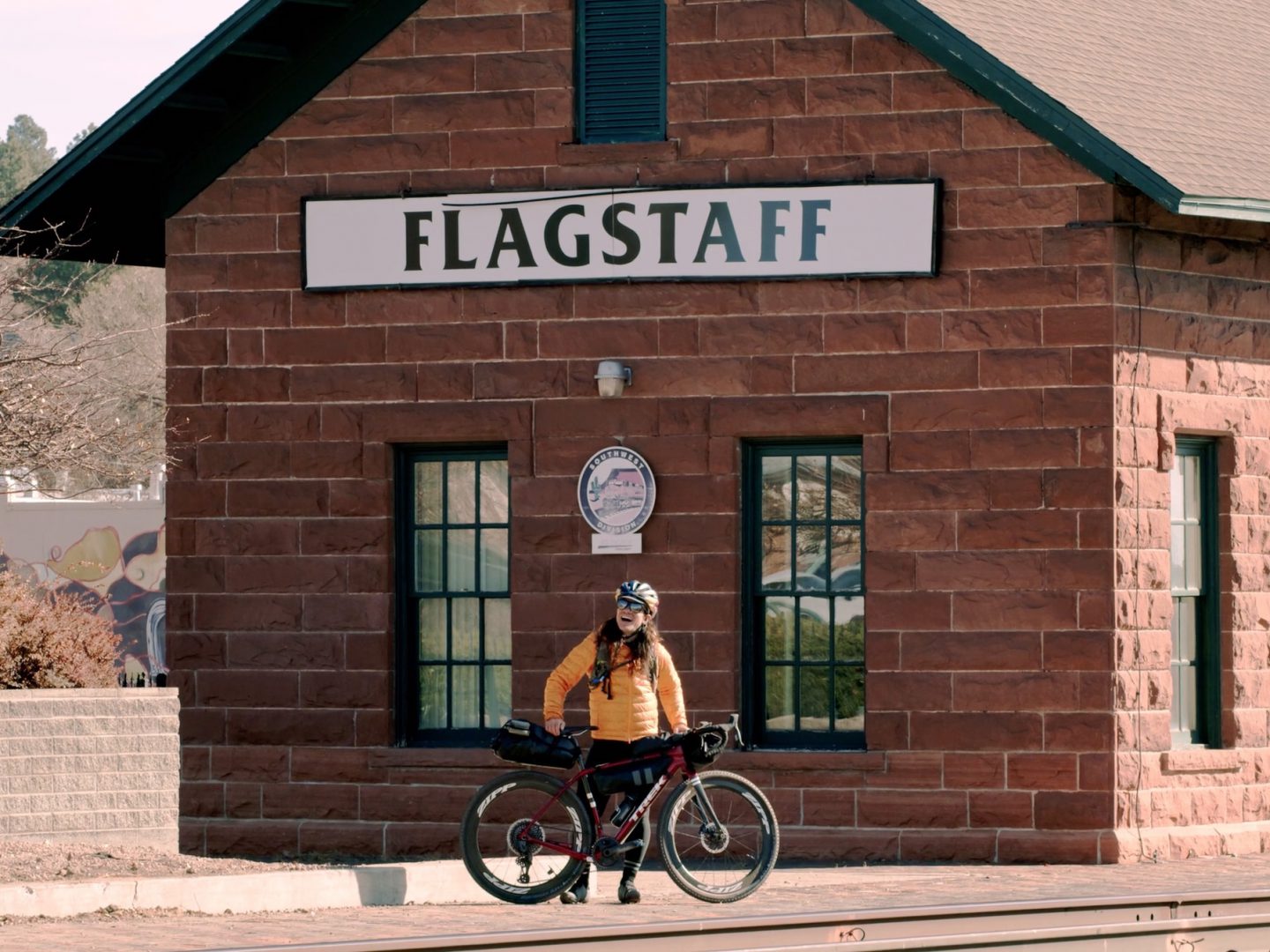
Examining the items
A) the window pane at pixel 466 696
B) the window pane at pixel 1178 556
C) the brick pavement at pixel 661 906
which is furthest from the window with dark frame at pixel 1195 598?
the window pane at pixel 466 696

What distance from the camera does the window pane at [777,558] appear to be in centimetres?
1550

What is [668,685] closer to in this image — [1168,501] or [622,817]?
[622,817]

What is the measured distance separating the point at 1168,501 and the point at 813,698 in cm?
262

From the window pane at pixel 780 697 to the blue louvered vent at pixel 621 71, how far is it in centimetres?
362

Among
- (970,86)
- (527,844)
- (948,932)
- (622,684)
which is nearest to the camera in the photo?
(948,932)

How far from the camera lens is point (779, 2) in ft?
50.5

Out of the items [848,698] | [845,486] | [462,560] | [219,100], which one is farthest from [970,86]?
[219,100]

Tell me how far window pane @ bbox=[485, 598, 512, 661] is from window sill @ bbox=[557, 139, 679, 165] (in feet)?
9.89

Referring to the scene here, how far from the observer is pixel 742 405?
15344mm

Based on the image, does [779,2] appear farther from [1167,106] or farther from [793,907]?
[793,907]

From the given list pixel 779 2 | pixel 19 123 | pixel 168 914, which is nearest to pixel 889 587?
pixel 779 2

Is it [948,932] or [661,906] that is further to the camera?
[661,906]

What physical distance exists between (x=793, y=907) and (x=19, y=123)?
123288 millimetres

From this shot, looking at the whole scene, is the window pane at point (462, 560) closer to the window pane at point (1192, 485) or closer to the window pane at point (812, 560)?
the window pane at point (812, 560)
